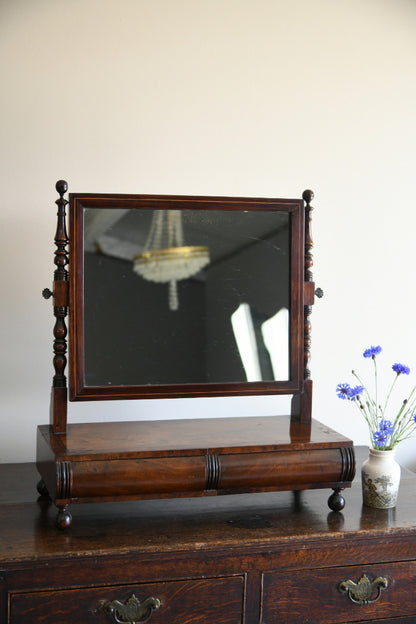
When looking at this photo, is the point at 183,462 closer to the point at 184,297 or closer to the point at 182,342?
the point at 182,342

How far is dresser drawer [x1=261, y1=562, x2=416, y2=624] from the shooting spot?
1685mm

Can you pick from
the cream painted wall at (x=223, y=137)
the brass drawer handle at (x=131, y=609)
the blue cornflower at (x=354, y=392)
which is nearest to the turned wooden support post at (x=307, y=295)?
the blue cornflower at (x=354, y=392)

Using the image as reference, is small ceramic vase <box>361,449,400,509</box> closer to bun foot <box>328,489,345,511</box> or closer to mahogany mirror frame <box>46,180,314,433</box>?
bun foot <box>328,489,345,511</box>

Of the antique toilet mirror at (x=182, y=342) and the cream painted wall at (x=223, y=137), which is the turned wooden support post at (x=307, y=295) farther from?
the cream painted wall at (x=223, y=137)

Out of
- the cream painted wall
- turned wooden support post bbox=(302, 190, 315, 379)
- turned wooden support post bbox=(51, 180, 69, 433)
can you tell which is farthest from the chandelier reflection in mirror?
the cream painted wall

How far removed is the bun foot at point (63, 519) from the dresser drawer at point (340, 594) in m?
0.51

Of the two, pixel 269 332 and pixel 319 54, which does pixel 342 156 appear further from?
pixel 269 332

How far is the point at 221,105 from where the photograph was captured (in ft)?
7.65

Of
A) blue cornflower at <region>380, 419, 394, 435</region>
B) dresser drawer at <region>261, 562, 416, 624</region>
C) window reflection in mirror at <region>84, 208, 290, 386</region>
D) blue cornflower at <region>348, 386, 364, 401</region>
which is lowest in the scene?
dresser drawer at <region>261, 562, 416, 624</region>

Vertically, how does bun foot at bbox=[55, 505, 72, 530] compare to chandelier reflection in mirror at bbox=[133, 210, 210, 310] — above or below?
below

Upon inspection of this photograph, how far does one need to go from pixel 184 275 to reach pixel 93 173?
0.62m

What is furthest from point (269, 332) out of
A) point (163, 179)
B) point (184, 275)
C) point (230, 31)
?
point (230, 31)

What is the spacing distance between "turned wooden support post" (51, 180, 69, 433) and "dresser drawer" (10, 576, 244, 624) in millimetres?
440

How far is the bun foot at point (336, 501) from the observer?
181 cm
